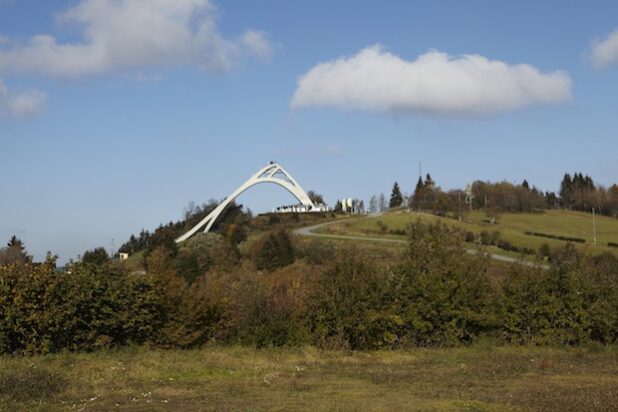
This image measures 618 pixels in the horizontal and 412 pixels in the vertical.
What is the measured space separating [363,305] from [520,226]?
8136 centimetres

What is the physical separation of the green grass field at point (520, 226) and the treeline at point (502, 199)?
530 centimetres

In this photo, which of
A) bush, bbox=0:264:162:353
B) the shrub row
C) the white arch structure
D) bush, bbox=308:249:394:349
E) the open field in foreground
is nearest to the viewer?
the open field in foreground

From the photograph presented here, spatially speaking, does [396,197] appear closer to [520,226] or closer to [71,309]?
[520,226]

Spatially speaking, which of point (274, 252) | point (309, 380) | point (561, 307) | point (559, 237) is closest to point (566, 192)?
point (559, 237)

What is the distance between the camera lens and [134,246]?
98375 mm

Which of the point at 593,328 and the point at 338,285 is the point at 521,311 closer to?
the point at 593,328

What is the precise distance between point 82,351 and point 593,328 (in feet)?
56.7

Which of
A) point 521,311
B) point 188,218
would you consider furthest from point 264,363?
point 188,218

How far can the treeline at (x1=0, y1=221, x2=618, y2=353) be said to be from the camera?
18.8m

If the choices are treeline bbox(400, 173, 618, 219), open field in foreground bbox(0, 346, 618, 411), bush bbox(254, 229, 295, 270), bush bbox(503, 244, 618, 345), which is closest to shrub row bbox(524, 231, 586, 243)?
treeline bbox(400, 173, 618, 219)

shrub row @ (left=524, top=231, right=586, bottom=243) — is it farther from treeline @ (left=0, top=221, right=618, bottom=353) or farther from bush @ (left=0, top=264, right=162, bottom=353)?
bush @ (left=0, top=264, right=162, bottom=353)

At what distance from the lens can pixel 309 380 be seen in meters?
14.5

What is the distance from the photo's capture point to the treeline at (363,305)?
739 inches

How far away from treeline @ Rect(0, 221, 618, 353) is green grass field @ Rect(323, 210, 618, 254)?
4480 centimetres
